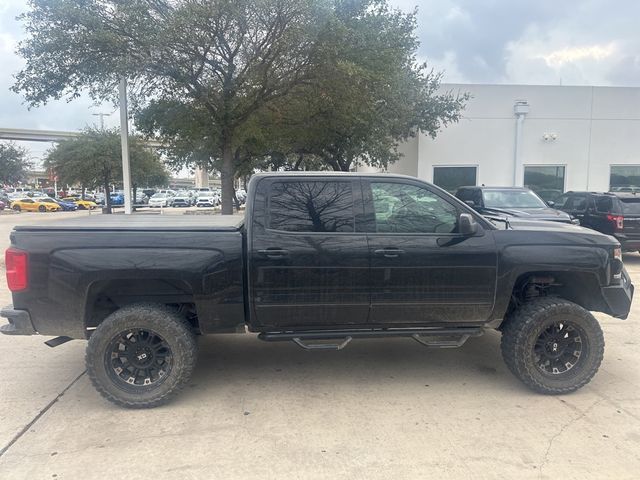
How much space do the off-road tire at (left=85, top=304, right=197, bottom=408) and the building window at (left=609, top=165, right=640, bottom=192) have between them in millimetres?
21938

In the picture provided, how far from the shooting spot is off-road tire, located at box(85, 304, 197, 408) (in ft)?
12.9

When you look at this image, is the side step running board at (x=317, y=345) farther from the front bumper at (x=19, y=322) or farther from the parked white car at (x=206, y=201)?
the parked white car at (x=206, y=201)

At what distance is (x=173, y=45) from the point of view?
11.2 m

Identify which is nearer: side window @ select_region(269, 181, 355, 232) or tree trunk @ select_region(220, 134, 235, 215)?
side window @ select_region(269, 181, 355, 232)

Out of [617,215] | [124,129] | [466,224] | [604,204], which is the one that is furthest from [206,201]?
[466,224]

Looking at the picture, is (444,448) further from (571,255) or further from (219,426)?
(571,255)

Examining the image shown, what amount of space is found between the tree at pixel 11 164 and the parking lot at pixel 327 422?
6046 cm

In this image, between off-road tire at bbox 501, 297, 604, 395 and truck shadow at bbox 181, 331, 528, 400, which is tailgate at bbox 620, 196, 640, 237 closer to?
truck shadow at bbox 181, 331, 528, 400

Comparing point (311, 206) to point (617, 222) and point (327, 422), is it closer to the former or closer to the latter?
point (327, 422)

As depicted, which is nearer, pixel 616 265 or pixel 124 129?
pixel 616 265

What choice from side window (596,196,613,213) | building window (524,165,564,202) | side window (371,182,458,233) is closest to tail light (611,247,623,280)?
side window (371,182,458,233)

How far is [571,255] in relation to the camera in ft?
14.0

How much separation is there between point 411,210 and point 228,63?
1032cm

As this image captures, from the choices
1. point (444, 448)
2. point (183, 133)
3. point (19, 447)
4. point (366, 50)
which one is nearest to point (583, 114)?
point (366, 50)
